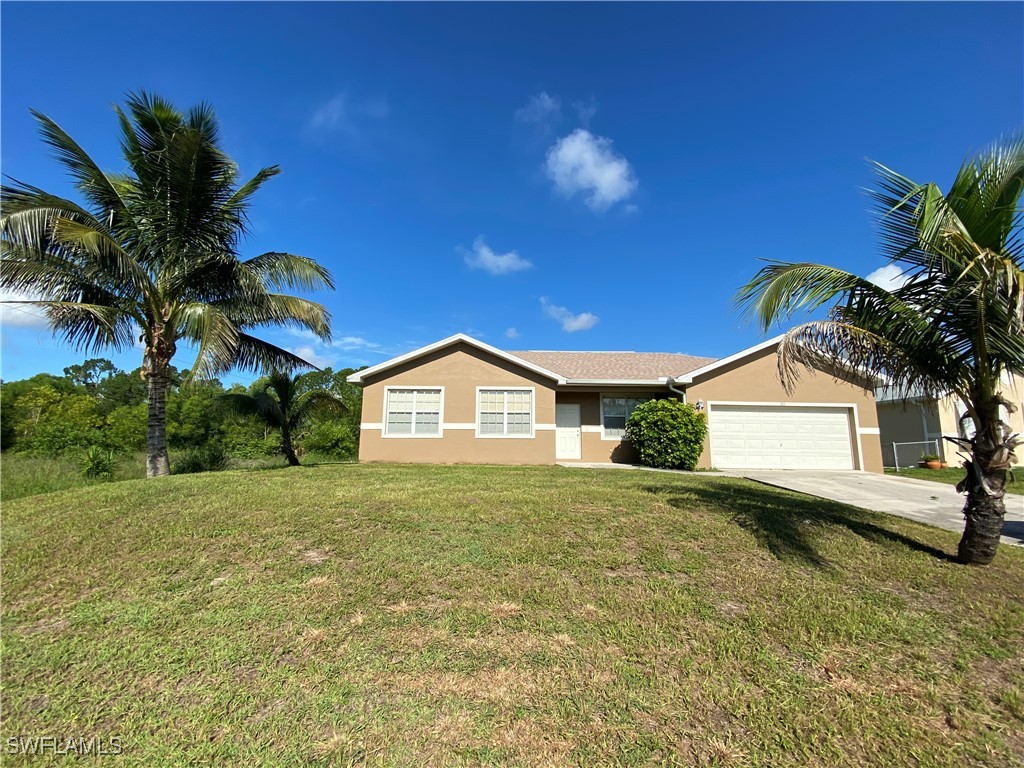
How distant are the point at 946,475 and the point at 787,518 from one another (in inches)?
502

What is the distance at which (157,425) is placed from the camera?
34.9 ft

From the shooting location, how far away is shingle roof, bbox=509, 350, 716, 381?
17.0m

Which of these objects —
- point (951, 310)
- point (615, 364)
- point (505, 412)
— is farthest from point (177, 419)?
point (951, 310)

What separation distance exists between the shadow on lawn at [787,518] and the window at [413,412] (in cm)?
849

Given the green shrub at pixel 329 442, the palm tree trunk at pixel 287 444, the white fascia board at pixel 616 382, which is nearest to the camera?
the palm tree trunk at pixel 287 444

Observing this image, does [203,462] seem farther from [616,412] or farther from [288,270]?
[616,412]

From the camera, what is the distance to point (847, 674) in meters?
3.19

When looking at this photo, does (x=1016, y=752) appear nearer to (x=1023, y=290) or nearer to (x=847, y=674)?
(x=847, y=674)

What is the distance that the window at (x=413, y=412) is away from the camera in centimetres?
1545

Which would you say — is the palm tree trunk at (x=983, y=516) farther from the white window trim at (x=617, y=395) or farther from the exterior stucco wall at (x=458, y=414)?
the white window trim at (x=617, y=395)

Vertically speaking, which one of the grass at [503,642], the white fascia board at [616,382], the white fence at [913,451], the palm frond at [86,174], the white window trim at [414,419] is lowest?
the grass at [503,642]

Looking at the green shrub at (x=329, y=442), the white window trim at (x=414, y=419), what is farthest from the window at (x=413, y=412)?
the green shrub at (x=329, y=442)

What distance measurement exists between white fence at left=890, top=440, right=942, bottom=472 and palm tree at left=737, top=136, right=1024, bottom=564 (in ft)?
53.5

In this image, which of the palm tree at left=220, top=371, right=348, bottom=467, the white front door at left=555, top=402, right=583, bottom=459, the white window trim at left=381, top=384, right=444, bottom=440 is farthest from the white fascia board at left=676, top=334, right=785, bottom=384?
the palm tree at left=220, top=371, right=348, bottom=467
